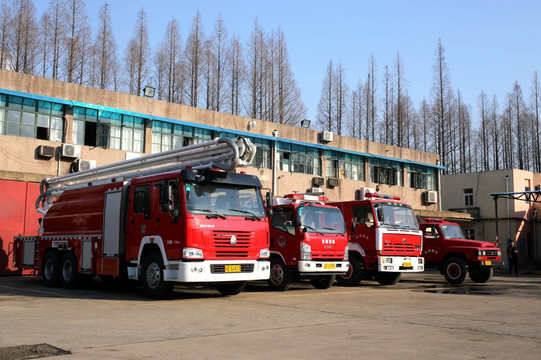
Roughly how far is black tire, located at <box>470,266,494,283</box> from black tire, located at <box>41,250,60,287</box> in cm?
1380

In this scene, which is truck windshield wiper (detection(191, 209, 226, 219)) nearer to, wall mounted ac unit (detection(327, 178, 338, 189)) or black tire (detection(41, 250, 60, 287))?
black tire (detection(41, 250, 60, 287))

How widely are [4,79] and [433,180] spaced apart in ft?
104

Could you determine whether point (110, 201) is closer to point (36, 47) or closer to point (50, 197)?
point (50, 197)

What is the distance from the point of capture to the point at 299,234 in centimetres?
1430

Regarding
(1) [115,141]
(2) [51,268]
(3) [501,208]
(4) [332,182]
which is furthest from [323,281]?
(3) [501,208]

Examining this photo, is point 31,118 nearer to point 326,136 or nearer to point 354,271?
point 354,271

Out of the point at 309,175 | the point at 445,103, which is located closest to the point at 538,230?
the point at 445,103

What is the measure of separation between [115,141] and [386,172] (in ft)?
67.3

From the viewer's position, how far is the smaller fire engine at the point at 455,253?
60.2ft

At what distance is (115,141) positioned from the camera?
84.0ft

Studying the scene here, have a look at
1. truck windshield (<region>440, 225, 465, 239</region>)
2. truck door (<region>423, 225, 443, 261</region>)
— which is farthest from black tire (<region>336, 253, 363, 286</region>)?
truck windshield (<region>440, 225, 465, 239</region>)

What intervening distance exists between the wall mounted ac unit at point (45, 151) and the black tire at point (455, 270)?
54.3 ft

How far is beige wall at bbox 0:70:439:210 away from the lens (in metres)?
22.4

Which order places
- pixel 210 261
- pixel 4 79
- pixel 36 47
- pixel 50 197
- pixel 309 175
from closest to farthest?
pixel 210 261, pixel 50 197, pixel 4 79, pixel 309 175, pixel 36 47
